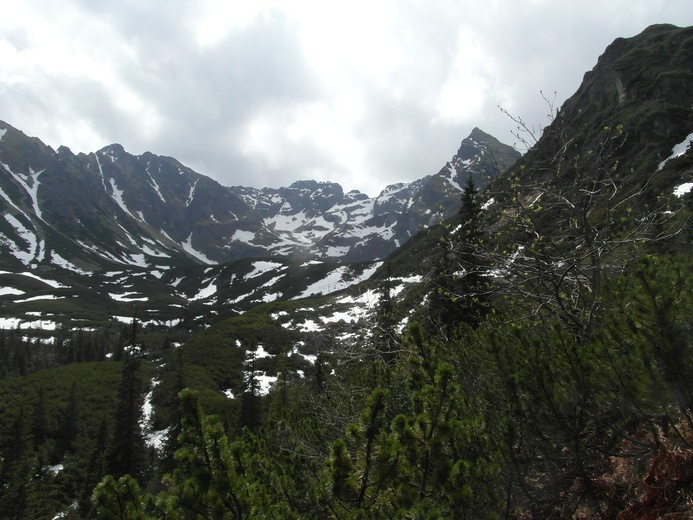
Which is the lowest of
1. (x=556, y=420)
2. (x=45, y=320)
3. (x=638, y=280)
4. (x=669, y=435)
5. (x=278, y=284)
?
(x=669, y=435)

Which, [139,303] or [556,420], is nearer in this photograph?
[556,420]

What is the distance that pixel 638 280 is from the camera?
3408 mm

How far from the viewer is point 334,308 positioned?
266 feet

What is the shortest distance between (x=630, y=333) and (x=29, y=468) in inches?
1522

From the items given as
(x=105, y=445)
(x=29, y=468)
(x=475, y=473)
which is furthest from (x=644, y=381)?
(x=105, y=445)

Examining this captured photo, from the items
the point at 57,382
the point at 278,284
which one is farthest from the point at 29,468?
the point at 278,284

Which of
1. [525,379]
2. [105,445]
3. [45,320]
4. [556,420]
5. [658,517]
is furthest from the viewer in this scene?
[45,320]

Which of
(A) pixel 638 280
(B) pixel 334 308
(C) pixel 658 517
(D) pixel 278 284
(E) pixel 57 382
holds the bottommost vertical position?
(C) pixel 658 517

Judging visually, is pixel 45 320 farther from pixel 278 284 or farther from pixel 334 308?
pixel 334 308

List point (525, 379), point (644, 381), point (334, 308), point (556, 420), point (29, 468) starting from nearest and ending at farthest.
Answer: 1. point (644, 381)
2. point (556, 420)
3. point (525, 379)
4. point (29, 468)
5. point (334, 308)

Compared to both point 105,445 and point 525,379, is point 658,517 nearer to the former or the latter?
point 525,379

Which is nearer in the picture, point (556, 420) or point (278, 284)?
point (556, 420)

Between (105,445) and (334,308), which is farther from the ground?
(334,308)

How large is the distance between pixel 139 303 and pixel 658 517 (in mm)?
169879
